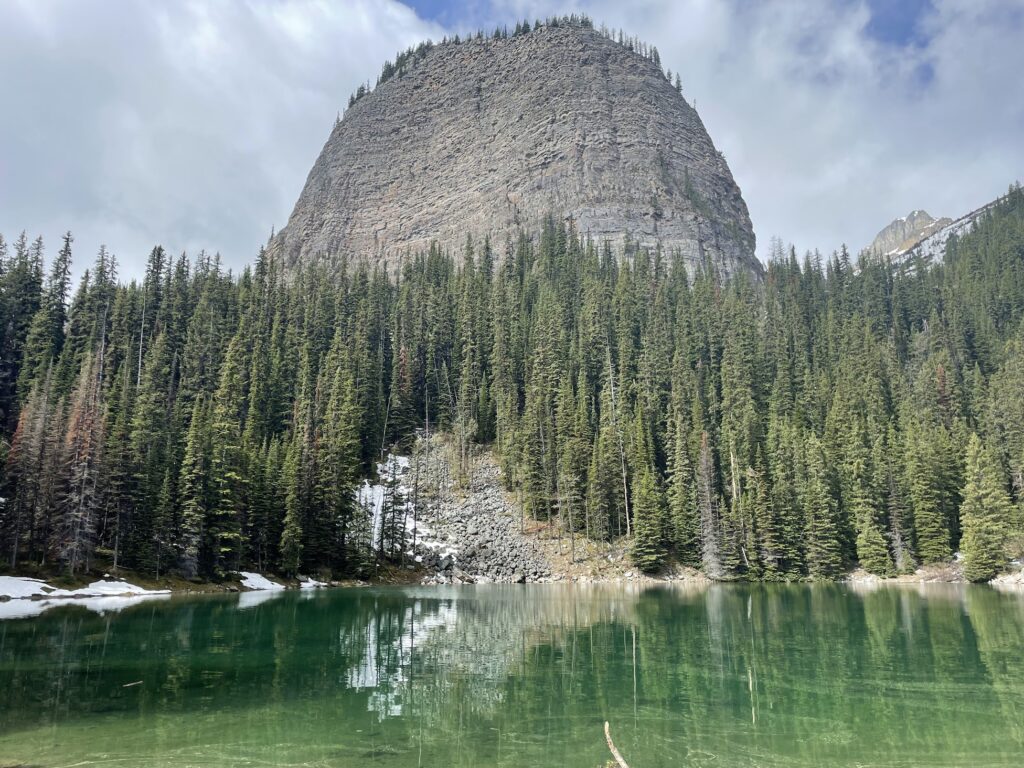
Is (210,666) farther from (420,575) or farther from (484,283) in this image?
(484,283)

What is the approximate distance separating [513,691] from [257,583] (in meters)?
52.8

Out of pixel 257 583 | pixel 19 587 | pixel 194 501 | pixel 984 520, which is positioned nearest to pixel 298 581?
pixel 257 583

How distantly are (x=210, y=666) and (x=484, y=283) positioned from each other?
357ft

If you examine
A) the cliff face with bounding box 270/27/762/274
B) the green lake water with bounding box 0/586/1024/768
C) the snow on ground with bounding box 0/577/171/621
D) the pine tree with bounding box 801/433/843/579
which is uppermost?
the cliff face with bounding box 270/27/762/274

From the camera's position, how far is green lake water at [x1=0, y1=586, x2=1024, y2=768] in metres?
12.9

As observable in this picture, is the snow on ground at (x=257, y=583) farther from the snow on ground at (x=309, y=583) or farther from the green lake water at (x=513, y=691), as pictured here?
the green lake water at (x=513, y=691)

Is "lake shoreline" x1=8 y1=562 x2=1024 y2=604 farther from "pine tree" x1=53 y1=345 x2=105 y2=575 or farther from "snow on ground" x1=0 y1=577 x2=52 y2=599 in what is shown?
"pine tree" x1=53 y1=345 x2=105 y2=575

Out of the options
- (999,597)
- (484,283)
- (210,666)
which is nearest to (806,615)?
(999,597)

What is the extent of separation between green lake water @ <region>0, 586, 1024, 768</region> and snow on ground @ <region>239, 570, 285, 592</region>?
27273 millimetres

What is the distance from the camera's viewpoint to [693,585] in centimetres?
6881

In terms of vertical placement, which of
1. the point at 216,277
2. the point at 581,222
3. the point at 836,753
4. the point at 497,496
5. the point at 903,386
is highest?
the point at 581,222

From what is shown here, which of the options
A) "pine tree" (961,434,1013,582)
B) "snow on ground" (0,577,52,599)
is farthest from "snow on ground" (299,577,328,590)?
"pine tree" (961,434,1013,582)

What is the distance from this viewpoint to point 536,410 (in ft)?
301

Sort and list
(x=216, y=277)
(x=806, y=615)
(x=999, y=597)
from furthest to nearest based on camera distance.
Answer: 1. (x=216, y=277)
2. (x=999, y=597)
3. (x=806, y=615)
